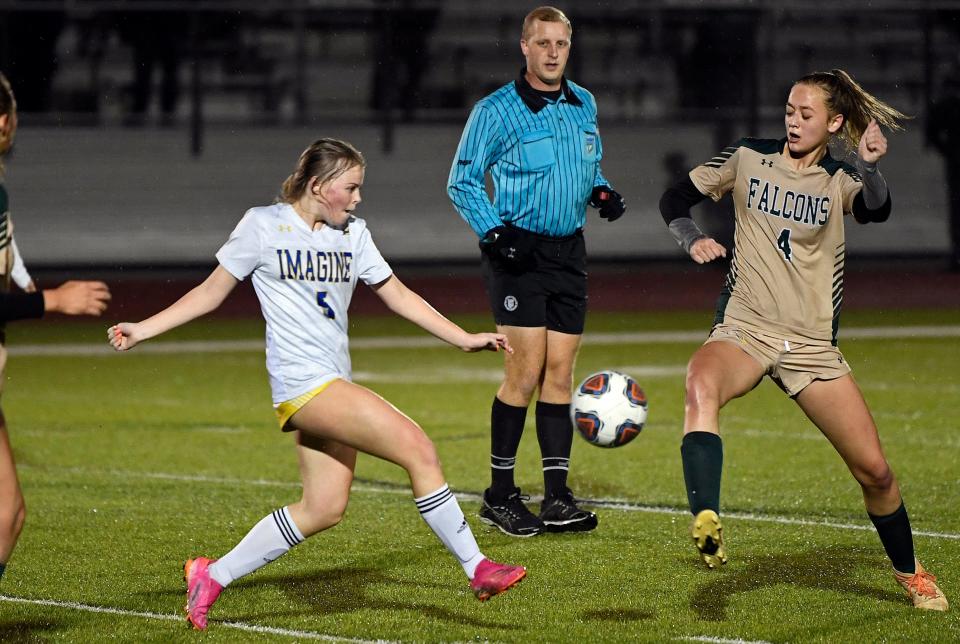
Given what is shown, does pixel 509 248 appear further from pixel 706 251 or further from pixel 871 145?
pixel 871 145

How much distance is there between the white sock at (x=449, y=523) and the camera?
16.4ft

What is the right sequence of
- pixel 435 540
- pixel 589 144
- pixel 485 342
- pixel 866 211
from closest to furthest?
pixel 485 342 < pixel 866 211 < pixel 435 540 < pixel 589 144

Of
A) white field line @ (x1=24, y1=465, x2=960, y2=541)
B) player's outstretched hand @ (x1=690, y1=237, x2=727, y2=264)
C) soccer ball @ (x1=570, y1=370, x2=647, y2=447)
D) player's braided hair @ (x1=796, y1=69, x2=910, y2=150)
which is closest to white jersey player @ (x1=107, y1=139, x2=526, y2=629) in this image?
player's outstretched hand @ (x1=690, y1=237, x2=727, y2=264)

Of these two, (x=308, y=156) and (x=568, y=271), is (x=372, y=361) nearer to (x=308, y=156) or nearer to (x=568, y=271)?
(x=568, y=271)

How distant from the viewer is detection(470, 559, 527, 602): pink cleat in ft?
16.2

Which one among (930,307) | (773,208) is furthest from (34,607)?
(930,307)

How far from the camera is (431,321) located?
17.2 ft

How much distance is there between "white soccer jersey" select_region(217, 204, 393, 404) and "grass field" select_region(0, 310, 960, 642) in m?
0.97

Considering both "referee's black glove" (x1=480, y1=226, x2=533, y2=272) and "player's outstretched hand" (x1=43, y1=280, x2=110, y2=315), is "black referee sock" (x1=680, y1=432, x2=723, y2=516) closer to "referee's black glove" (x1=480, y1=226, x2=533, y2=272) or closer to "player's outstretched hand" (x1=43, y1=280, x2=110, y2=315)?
"referee's black glove" (x1=480, y1=226, x2=533, y2=272)

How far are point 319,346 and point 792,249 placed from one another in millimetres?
1829

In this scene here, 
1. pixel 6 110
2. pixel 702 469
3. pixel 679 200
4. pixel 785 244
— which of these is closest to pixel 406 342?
pixel 679 200

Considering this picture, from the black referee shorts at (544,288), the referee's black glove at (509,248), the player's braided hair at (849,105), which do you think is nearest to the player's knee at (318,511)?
the referee's black glove at (509,248)

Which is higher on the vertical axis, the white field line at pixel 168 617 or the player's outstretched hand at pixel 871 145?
the player's outstretched hand at pixel 871 145

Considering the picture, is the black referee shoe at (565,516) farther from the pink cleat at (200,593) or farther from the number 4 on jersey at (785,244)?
the pink cleat at (200,593)
